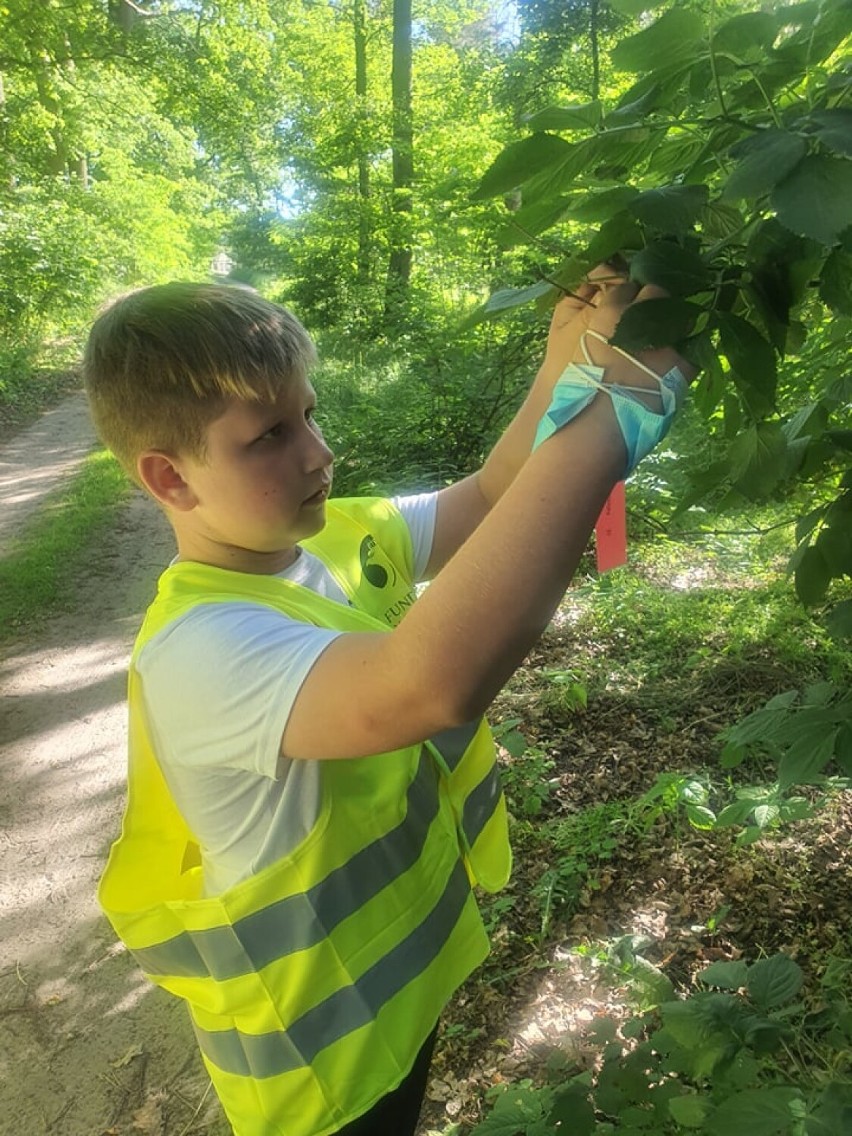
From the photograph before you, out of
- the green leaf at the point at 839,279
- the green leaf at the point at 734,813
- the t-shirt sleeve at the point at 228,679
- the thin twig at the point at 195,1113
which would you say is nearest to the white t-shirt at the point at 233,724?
the t-shirt sleeve at the point at 228,679

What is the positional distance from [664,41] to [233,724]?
100 cm

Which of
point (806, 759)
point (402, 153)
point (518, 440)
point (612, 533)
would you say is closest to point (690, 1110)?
point (806, 759)

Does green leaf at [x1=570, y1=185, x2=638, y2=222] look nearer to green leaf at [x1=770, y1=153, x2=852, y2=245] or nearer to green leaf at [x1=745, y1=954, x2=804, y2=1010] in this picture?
green leaf at [x1=770, y1=153, x2=852, y2=245]

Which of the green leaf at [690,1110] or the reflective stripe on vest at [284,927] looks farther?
the green leaf at [690,1110]

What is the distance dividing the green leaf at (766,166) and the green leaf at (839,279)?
0.19 meters

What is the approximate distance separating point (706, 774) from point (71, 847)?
2.85 m

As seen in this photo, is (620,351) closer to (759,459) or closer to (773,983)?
(759,459)

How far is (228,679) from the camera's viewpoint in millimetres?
1001

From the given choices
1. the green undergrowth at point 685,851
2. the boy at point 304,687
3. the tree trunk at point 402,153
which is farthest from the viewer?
the tree trunk at point 402,153

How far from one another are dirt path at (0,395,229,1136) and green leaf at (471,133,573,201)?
9.17 feet

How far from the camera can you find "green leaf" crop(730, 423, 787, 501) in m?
1.19

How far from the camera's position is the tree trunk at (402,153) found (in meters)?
13.5

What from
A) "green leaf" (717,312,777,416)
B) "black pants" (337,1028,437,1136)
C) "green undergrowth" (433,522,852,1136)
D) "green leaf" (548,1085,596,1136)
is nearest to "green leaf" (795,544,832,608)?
"green undergrowth" (433,522,852,1136)

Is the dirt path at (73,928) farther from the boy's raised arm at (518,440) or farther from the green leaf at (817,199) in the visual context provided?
the green leaf at (817,199)
